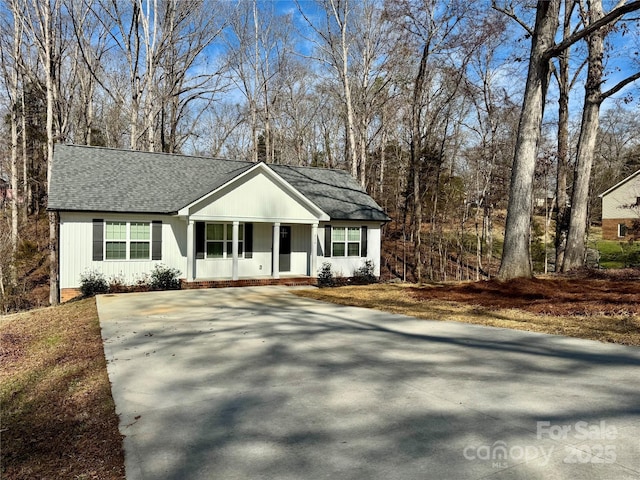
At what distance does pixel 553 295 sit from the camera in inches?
400

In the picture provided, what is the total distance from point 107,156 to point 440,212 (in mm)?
20170

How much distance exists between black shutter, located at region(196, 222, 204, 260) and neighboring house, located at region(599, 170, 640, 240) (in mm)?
33827

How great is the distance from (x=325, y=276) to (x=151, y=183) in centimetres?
752

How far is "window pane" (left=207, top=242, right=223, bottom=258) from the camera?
650 inches

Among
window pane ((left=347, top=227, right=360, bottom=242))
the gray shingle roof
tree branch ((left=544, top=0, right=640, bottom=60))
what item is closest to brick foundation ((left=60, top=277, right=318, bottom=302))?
the gray shingle roof

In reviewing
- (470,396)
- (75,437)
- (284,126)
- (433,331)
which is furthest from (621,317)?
(284,126)

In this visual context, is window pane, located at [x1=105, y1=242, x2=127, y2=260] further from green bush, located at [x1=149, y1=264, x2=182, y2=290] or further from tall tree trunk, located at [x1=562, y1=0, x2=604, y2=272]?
tall tree trunk, located at [x1=562, y1=0, x2=604, y2=272]

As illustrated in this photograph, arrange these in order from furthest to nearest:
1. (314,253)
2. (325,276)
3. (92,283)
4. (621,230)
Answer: (621,230), (325,276), (314,253), (92,283)

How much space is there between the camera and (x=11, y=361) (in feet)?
21.1

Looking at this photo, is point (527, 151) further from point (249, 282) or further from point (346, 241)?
point (249, 282)

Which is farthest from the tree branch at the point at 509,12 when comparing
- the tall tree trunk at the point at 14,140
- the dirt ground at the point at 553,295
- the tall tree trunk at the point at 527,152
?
the tall tree trunk at the point at 14,140

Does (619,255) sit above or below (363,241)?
below

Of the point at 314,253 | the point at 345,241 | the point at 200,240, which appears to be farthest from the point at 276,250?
the point at 345,241

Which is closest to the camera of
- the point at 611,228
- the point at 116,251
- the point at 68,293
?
the point at 68,293
